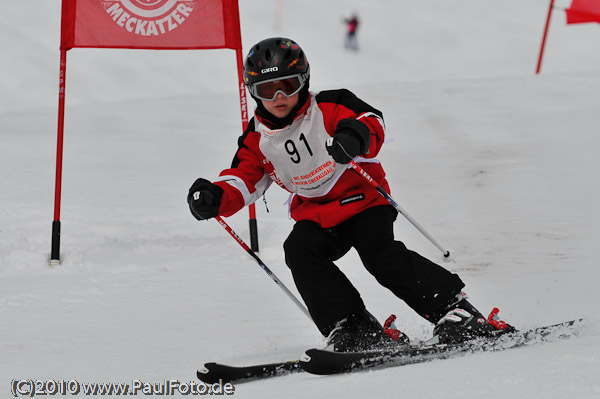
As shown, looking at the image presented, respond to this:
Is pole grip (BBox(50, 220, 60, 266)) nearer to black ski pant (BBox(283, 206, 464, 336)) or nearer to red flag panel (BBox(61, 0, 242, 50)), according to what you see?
red flag panel (BBox(61, 0, 242, 50))

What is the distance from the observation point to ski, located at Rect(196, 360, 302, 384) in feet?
10.2

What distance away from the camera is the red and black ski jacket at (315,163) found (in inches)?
144

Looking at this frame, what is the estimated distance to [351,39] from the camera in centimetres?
2303

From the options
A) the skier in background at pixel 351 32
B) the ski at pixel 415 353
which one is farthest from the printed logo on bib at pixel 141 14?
the skier in background at pixel 351 32

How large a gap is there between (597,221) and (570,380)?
13.5 feet

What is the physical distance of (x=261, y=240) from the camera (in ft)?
19.3

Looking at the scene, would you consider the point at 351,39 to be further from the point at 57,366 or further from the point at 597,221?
the point at 57,366

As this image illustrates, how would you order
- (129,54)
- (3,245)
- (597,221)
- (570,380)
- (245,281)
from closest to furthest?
1. (570,380)
2. (245,281)
3. (3,245)
4. (597,221)
5. (129,54)

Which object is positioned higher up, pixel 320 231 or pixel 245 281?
pixel 320 231

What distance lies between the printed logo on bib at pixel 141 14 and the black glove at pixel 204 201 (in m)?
2.21

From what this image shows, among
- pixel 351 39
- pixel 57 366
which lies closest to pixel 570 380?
pixel 57 366

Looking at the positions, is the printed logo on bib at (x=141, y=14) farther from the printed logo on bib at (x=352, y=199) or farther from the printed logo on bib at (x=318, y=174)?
the printed logo on bib at (x=352, y=199)

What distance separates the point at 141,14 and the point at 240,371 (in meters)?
3.07

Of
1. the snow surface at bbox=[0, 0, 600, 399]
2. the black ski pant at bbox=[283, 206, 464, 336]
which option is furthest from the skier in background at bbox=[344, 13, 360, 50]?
the black ski pant at bbox=[283, 206, 464, 336]
